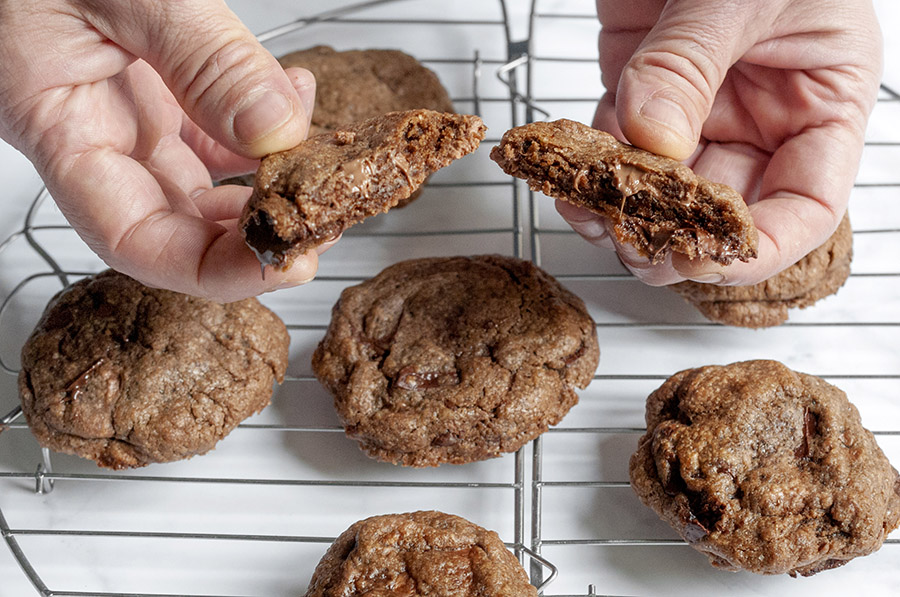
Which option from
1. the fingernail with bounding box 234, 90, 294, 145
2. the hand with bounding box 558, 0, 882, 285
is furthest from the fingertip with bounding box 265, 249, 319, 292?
the hand with bounding box 558, 0, 882, 285

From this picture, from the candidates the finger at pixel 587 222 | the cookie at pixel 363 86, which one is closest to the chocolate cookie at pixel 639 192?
the finger at pixel 587 222

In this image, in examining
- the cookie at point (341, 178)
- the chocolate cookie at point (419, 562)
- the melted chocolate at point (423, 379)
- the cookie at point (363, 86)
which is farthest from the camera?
the cookie at point (363, 86)

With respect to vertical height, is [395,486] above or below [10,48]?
below

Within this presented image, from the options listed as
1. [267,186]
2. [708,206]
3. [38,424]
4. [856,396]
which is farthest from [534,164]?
[38,424]

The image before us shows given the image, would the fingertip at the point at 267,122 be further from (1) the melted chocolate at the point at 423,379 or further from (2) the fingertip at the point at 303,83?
(1) the melted chocolate at the point at 423,379

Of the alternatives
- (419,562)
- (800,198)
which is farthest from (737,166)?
(419,562)

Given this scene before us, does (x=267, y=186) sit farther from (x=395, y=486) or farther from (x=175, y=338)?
(x=395, y=486)

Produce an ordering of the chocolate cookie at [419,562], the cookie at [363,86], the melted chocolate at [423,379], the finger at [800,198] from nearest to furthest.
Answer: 1. the chocolate cookie at [419,562]
2. the finger at [800,198]
3. the melted chocolate at [423,379]
4. the cookie at [363,86]

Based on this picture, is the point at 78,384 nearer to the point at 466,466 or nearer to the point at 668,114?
the point at 466,466
